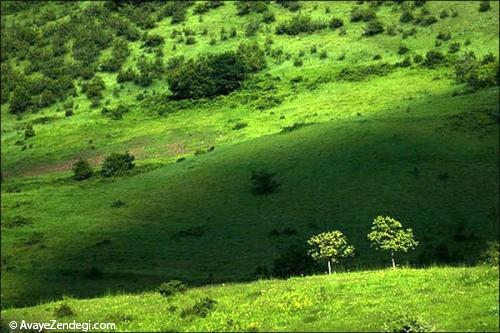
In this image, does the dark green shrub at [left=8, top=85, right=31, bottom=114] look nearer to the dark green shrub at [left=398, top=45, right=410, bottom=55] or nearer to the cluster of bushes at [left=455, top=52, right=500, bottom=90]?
the dark green shrub at [left=398, top=45, right=410, bottom=55]

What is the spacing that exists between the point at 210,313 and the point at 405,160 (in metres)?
37.8

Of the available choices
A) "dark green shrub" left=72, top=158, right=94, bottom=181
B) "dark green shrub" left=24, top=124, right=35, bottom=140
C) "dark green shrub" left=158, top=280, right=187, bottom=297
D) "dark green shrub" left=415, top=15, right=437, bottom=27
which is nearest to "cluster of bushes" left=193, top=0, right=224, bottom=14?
"dark green shrub" left=415, top=15, right=437, bottom=27

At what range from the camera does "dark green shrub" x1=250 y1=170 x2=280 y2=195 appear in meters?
55.7

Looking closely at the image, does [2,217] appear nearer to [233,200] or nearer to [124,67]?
[233,200]

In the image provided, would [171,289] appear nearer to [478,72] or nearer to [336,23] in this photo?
[478,72]

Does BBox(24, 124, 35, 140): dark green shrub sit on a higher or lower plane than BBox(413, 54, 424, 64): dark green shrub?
lower


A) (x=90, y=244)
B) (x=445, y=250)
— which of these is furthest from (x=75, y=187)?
(x=445, y=250)

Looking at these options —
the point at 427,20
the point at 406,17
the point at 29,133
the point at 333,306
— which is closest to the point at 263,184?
Answer: the point at 333,306

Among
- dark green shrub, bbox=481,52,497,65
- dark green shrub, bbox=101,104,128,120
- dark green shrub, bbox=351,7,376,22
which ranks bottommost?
dark green shrub, bbox=101,104,128,120

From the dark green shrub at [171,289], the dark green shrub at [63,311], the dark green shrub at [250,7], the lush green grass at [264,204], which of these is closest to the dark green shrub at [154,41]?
the dark green shrub at [250,7]

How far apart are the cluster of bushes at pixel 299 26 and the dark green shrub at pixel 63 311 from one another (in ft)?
326

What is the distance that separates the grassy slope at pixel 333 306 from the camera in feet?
63.0

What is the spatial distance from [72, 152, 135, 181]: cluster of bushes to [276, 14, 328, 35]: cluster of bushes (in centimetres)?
5664

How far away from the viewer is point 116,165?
74250 millimetres
